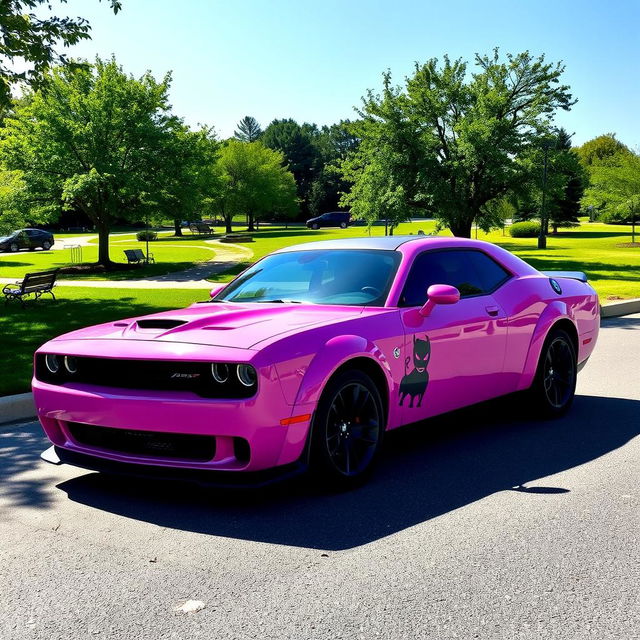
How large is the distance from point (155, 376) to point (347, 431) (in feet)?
4.01

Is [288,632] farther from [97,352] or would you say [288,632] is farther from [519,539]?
[97,352]

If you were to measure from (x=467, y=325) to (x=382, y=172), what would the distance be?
1035 inches

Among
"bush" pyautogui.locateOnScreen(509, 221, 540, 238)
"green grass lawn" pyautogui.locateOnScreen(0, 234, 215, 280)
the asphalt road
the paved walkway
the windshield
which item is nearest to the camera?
the asphalt road

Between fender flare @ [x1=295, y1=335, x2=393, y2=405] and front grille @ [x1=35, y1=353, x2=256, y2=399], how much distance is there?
1.18ft

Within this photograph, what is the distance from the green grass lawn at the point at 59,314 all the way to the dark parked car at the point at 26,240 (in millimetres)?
27595

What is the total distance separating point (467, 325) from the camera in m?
5.98

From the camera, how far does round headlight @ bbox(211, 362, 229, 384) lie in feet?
14.7

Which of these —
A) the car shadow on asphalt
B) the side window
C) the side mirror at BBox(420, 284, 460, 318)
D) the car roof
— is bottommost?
the car shadow on asphalt

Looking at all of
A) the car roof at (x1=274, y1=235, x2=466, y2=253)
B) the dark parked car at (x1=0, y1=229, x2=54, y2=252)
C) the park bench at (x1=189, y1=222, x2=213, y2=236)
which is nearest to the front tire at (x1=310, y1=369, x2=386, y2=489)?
the car roof at (x1=274, y1=235, x2=466, y2=253)

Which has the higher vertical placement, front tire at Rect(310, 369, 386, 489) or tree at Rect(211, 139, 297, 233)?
tree at Rect(211, 139, 297, 233)

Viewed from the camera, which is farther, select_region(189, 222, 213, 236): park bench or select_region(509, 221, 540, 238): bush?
select_region(189, 222, 213, 236): park bench

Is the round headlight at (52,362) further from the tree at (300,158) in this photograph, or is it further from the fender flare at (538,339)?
the tree at (300,158)

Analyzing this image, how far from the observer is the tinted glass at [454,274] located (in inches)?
227

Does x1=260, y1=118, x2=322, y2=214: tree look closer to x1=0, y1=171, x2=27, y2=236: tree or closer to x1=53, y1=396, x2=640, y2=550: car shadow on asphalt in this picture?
x1=0, y1=171, x2=27, y2=236: tree
